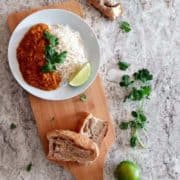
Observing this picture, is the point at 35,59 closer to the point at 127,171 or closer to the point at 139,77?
the point at 139,77

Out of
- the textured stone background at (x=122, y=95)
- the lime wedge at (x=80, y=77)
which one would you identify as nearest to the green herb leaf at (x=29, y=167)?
the textured stone background at (x=122, y=95)

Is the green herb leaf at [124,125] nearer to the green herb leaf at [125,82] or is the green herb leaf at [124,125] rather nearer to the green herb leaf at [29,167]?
the green herb leaf at [125,82]

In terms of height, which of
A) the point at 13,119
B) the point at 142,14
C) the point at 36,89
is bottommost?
the point at 13,119

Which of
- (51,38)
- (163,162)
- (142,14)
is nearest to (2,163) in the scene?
(51,38)

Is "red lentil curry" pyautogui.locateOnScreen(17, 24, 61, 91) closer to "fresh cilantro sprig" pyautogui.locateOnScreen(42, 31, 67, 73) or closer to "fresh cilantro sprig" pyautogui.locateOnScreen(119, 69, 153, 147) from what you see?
"fresh cilantro sprig" pyautogui.locateOnScreen(42, 31, 67, 73)

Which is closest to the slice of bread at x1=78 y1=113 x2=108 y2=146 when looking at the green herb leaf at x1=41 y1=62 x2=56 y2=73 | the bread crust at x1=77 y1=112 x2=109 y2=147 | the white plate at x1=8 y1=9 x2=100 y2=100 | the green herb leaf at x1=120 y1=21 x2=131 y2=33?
the bread crust at x1=77 y1=112 x2=109 y2=147

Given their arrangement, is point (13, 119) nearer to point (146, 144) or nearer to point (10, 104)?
point (10, 104)

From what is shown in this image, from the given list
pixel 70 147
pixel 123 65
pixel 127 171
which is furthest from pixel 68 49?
pixel 127 171
